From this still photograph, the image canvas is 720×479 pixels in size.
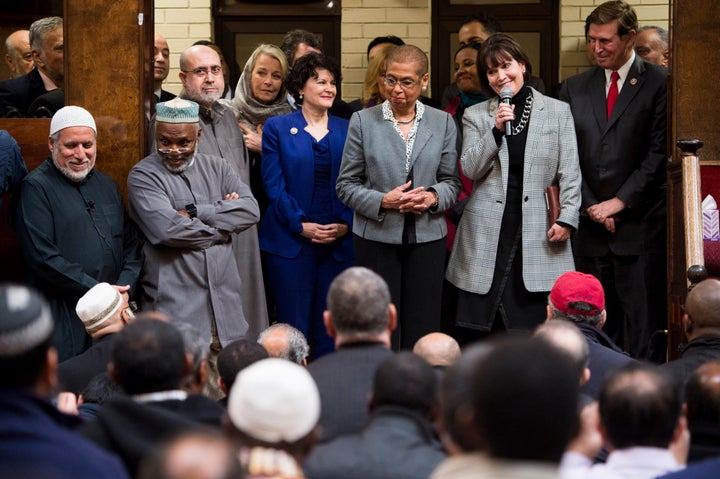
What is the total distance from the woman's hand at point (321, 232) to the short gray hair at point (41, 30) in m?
1.66

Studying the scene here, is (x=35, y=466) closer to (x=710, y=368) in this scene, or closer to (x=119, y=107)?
(x=710, y=368)

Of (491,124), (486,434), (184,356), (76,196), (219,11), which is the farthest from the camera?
(219,11)

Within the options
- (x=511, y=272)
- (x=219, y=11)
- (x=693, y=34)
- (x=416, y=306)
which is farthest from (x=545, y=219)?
(x=219, y=11)

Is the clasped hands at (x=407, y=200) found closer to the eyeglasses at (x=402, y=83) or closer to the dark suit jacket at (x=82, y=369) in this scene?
the eyeglasses at (x=402, y=83)

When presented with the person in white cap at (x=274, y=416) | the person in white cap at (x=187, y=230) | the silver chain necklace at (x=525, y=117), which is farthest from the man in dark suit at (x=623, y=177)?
the person in white cap at (x=274, y=416)

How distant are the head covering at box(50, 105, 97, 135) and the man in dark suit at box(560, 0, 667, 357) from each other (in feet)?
7.44

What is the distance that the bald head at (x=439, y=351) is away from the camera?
3.72m

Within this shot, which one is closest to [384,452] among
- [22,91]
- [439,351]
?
[439,351]

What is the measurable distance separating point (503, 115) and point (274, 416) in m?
2.98

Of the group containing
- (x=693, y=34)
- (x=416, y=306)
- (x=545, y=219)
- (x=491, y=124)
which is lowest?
(x=416, y=306)

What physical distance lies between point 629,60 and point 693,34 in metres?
0.34

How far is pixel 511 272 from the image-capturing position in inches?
207

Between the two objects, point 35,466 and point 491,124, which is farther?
point 491,124

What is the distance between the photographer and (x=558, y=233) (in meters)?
5.18
